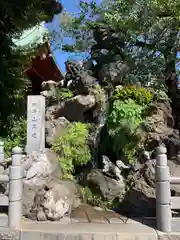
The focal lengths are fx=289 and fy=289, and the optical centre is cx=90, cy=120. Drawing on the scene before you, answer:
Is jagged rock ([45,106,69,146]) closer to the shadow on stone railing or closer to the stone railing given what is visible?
the shadow on stone railing

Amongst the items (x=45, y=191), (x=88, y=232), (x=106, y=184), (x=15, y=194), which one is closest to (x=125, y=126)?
(x=106, y=184)

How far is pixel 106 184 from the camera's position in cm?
623

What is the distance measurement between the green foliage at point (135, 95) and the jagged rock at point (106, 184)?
2.43 m

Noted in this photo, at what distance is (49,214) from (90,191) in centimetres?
151

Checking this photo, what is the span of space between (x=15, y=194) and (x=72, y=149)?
2.97m

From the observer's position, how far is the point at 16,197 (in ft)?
14.2

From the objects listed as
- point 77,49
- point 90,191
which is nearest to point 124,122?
point 90,191

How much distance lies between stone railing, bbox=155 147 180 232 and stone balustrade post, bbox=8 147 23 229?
209 cm

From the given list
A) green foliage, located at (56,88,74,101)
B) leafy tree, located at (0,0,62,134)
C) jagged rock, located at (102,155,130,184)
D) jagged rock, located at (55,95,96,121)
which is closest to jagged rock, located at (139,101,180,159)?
jagged rock, located at (102,155,130,184)

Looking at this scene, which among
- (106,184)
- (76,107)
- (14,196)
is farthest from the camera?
(76,107)

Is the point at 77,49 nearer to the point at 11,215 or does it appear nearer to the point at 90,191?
the point at 90,191

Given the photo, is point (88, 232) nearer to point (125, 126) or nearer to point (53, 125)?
point (125, 126)

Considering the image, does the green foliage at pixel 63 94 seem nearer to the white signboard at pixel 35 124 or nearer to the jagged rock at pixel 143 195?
the white signboard at pixel 35 124

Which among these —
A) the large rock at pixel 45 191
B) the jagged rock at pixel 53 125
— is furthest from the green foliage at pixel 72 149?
the large rock at pixel 45 191
